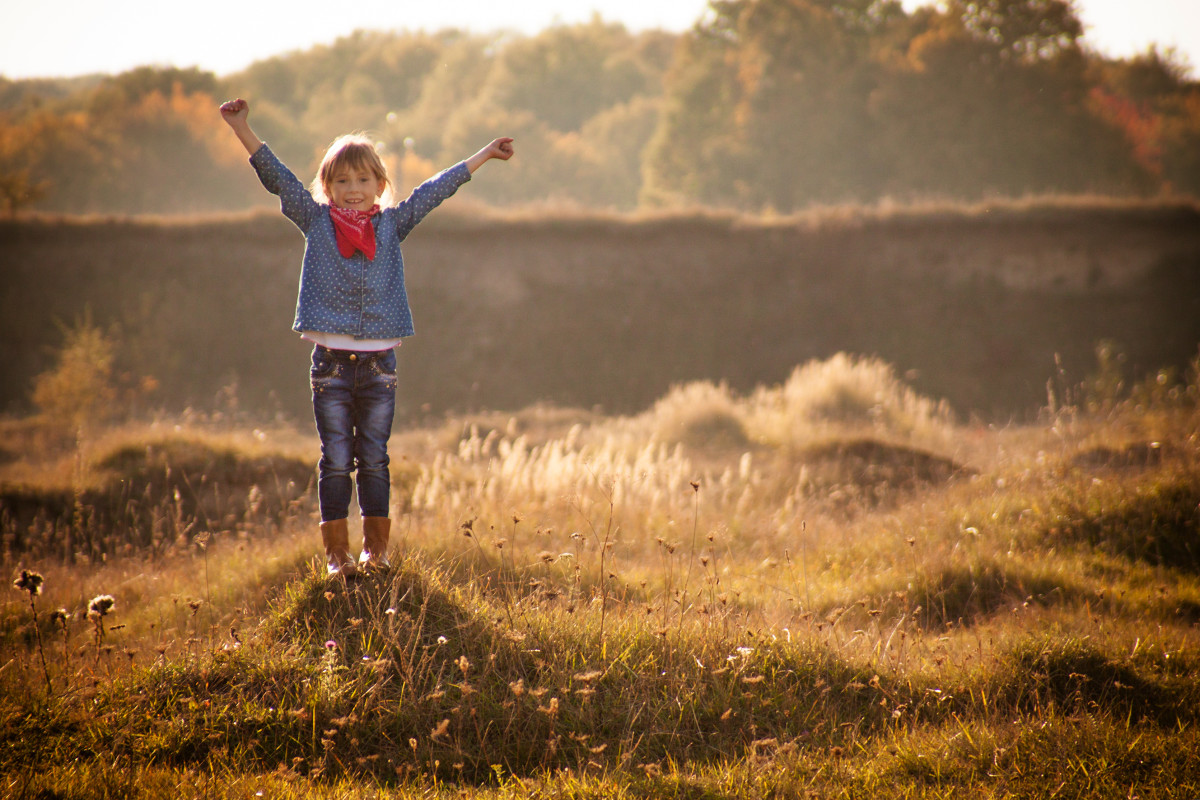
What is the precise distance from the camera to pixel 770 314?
77.6 feet

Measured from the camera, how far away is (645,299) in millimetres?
24016

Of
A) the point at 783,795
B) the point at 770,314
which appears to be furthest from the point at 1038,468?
the point at 770,314

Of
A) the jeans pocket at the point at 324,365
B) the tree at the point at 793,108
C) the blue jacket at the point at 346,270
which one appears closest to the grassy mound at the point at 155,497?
the jeans pocket at the point at 324,365

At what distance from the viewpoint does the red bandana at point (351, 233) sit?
4289 mm

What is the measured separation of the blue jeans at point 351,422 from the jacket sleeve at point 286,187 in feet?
2.31

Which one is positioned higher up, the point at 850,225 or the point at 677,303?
the point at 850,225

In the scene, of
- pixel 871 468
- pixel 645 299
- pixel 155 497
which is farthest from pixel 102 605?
pixel 645 299

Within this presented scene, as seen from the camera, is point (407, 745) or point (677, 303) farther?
point (677, 303)

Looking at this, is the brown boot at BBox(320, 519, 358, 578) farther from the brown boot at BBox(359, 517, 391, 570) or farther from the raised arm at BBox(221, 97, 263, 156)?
the raised arm at BBox(221, 97, 263, 156)

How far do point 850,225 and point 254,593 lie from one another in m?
22.1

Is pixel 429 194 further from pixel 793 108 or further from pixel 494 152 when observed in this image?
pixel 793 108

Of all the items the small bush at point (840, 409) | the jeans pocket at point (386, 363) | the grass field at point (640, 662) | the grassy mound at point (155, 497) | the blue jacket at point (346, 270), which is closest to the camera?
the grass field at point (640, 662)

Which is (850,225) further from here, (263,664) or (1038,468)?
(263,664)

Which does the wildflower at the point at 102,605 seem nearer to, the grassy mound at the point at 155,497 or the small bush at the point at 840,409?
the grassy mound at the point at 155,497
